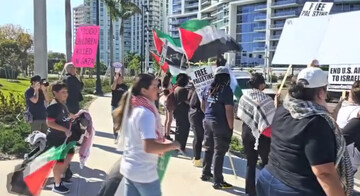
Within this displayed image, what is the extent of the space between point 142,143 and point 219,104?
2.65 metres

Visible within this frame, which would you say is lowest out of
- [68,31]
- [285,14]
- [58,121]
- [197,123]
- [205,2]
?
[197,123]

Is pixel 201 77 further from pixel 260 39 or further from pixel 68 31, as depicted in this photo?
pixel 260 39

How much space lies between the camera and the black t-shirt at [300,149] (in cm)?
240

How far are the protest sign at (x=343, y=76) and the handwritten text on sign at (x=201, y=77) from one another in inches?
74.6

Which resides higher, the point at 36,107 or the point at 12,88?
the point at 36,107

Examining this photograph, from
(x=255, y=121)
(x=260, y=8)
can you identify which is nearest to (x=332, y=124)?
(x=255, y=121)

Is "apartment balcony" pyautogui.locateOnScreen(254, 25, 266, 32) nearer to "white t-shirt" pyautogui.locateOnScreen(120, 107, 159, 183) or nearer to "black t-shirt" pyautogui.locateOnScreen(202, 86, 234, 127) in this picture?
"black t-shirt" pyautogui.locateOnScreen(202, 86, 234, 127)

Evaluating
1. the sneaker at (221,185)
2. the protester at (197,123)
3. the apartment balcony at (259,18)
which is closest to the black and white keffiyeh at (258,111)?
the sneaker at (221,185)

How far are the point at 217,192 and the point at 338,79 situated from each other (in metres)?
2.30

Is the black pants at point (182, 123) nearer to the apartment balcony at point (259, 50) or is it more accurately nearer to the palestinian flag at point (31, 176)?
the palestinian flag at point (31, 176)

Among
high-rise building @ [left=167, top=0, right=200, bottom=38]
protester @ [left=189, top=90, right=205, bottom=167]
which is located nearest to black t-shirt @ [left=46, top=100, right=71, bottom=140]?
protester @ [left=189, top=90, right=205, bottom=167]

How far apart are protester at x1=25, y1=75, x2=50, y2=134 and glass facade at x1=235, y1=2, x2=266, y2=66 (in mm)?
104070

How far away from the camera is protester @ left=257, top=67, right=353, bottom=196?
2414 mm

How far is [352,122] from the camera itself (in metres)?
4.14
